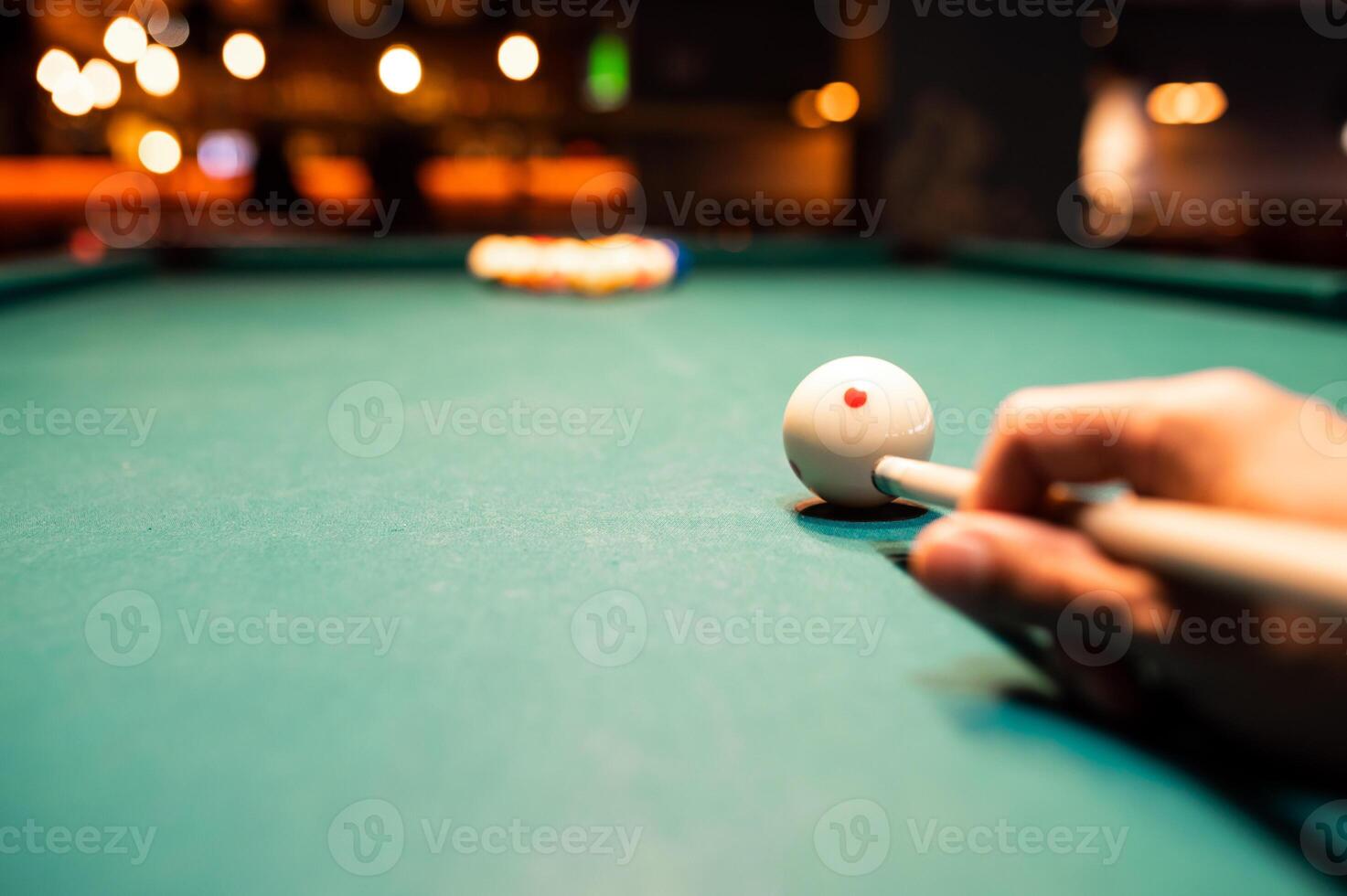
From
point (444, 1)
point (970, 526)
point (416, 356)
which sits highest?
point (444, 1)

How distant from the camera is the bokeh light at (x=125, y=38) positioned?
23.1ft

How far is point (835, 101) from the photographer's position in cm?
1103

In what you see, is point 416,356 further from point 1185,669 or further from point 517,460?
point 1185,669

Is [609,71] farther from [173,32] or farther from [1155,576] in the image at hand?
[1155,576]

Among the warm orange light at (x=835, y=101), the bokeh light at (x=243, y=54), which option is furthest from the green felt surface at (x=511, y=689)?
the warm orange light at (x=835, y=101)

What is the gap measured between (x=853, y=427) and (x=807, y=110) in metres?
10.0

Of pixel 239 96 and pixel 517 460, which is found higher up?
pixel 239 96

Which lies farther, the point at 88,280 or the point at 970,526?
the point at 88,280

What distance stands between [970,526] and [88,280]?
5.36 m

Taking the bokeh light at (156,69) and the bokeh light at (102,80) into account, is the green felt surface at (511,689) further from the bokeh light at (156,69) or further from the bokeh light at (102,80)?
the bokeh light at (102,80)

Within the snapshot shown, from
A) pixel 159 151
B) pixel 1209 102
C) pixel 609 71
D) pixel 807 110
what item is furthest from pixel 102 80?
pixel 1209 102

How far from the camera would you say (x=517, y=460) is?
2062 millimetres

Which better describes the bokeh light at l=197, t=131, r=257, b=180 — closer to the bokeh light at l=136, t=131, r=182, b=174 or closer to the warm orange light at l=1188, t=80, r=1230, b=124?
the bokeh light at l=136, t=131, r=182, b=174

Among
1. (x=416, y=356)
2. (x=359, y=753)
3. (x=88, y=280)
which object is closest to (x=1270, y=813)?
(x=359, y=753)
